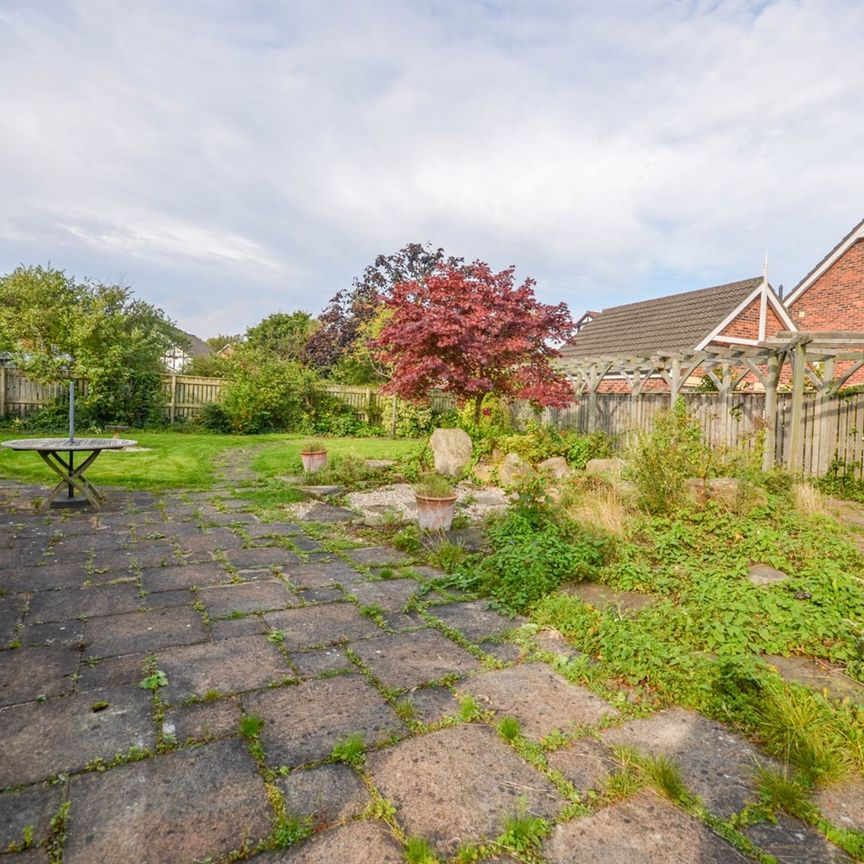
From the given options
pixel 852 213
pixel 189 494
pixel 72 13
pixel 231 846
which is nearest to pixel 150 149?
pixel 72 13

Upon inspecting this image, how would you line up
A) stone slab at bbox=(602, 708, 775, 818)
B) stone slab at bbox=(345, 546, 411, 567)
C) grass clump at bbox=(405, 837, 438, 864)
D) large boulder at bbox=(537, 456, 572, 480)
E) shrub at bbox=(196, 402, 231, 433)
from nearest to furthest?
grass clump at bbox=(405, 837, 438, 864) < stone slab at bbox=(602, 708, 775, 818) < stone slab at bbox=(345, 546, 411, 567) < large boulder at bbox=(537, 456, 572, 480) < shrub at bbox=(196, 402, 231, 433)

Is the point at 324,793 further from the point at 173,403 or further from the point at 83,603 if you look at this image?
the point at 173,403

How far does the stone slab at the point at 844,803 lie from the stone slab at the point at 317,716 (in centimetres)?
149

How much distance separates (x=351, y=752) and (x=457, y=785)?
409 mm

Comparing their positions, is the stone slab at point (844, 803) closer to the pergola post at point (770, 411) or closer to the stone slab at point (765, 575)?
the stone slab at point (765, 575)

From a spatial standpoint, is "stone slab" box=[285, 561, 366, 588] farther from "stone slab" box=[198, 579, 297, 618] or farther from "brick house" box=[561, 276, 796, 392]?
"brick house" box=[561, 276, 796, 392]

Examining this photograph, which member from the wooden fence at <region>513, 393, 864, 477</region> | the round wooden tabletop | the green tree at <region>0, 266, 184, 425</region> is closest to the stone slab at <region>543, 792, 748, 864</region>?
the wooden fence at <region>513, 393, 864, 477</region>

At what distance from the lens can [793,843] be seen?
1.59 meters

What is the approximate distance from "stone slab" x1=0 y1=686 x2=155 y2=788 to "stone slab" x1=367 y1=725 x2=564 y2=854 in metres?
0.97

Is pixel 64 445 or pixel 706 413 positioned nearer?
pixel 64 445

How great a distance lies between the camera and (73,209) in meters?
11.3

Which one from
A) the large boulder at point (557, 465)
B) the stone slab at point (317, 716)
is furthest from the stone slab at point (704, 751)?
the large boulder at point (557, 465)

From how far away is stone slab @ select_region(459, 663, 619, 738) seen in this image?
222 cm

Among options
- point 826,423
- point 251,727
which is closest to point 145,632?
point 251,727
